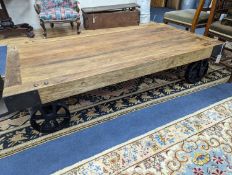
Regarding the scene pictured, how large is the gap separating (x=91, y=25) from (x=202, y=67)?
205 cm

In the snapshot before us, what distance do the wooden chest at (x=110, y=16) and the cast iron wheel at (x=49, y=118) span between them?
224cm

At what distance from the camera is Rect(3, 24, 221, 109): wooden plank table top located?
1206 mm

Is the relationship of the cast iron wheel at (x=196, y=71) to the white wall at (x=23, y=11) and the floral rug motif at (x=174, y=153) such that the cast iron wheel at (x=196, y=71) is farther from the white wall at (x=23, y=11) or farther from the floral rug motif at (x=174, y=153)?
the white wall at (x=23, y=11)

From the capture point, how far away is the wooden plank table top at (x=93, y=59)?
1206 millimetres

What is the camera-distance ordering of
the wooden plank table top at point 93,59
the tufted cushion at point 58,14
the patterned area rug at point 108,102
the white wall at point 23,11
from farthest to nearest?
the white wall at point 23,11
the tufted cushion at point 58,14
the patterned area rug at point 108,102
the wooden plank table top at point 93,59

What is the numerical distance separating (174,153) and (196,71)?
0.94 m

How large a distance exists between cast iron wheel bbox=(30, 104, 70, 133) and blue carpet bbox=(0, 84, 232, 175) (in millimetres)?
102

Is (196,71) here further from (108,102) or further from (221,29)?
(108,102)

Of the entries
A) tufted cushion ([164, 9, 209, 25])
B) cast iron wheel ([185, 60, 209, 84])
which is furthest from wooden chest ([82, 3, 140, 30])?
cast iron wheel ([185, 60, 209, 84])

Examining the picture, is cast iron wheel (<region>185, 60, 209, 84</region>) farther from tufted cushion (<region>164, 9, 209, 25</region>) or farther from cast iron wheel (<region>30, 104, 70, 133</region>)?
cast iron wheel (<region>30, 104, 70, 133</region>)

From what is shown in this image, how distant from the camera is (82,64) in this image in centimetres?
141

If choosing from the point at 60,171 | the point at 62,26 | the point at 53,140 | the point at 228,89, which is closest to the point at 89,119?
the point at 53,140

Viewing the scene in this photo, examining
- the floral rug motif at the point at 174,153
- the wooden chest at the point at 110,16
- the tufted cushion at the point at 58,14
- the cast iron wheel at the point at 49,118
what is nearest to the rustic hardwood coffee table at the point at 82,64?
the cast iron wheel at the point at 49,118

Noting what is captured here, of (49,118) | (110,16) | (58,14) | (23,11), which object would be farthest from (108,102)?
(23,11)
